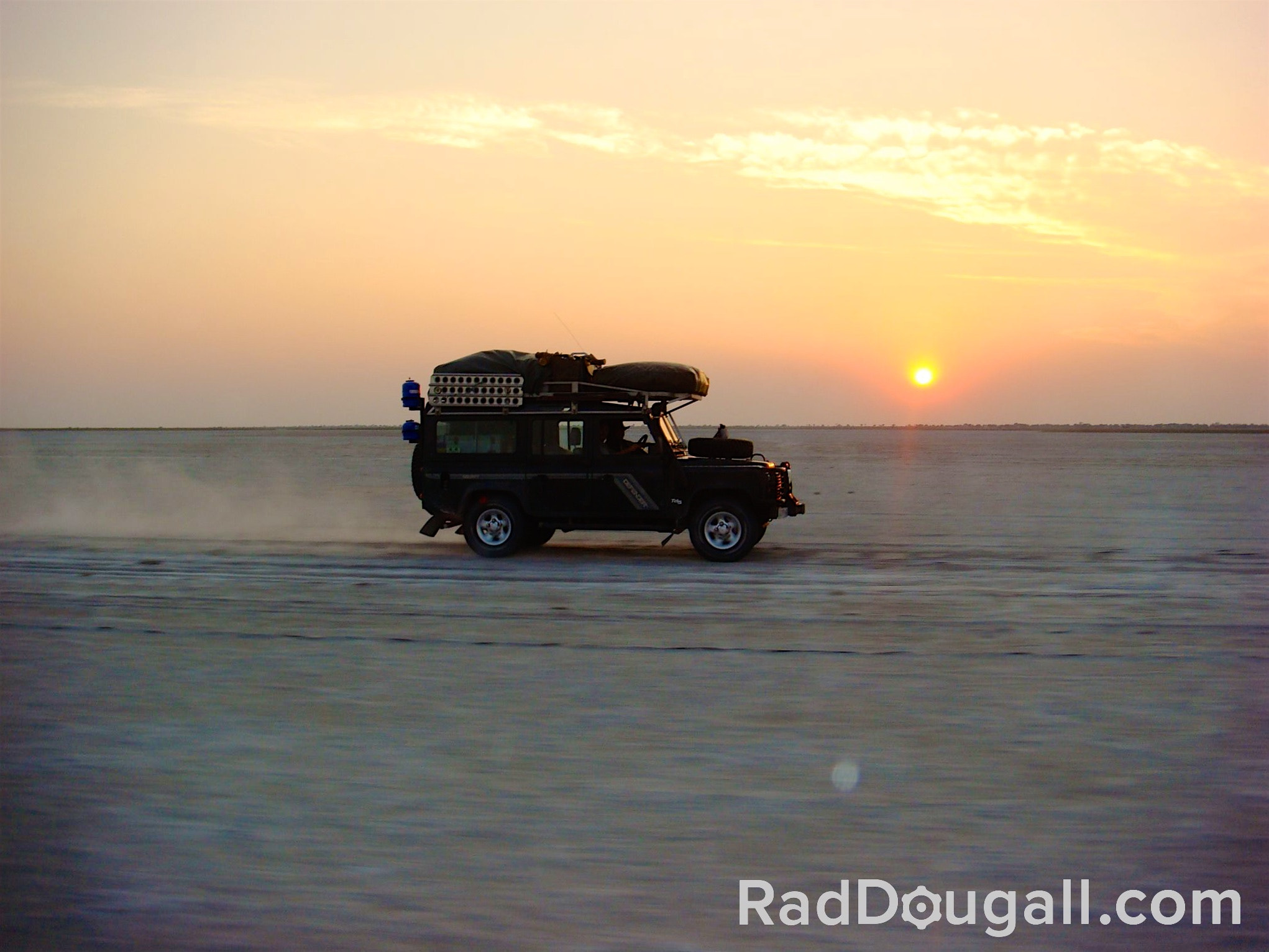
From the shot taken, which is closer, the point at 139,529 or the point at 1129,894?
the point at 1129,894

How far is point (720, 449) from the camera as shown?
658 inches

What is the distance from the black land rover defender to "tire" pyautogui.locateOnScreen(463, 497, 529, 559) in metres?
0.02

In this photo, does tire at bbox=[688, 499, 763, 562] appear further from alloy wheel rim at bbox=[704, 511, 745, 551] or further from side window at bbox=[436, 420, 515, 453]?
side window at bbox=[436, 420, 515, 453]

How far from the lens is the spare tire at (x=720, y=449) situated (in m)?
16.6

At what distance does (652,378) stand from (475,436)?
2504mm

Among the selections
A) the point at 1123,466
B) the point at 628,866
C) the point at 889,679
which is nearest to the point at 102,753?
the point at 628,866

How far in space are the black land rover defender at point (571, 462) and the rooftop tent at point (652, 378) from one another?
2 centimetres

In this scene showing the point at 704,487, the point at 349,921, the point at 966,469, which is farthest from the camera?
the point at 966,469

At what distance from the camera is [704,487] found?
15742 millimetres

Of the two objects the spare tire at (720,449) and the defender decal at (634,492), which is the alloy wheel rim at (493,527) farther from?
the spare tire at (720,449)

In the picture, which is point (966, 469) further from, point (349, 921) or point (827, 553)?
point (349, 921)

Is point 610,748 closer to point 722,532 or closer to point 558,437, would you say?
point 722,532

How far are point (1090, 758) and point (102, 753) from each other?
17.3 ft

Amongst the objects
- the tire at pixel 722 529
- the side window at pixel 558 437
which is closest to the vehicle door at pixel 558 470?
the side window at pixel 558 437
